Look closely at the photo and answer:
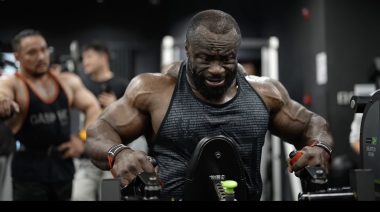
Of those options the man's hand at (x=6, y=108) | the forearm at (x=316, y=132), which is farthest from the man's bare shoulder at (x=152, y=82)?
the man's hand at (x=6, y=108)

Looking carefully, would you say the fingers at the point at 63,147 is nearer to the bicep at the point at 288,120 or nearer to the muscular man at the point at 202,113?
the muscular man at the point at 202,113

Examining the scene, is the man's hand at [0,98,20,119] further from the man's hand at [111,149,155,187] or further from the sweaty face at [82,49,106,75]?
the sweaty face at [82,49,106,75]

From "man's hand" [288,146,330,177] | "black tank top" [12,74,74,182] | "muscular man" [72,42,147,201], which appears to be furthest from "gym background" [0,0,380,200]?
"man's hand" [288,146,330,177]

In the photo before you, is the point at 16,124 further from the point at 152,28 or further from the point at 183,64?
the point at 152,28

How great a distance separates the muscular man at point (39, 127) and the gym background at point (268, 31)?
3.05 meters

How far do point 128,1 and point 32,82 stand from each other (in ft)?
19.5

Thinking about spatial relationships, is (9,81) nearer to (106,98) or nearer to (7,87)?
(7,87)

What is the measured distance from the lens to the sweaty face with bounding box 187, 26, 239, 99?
90.0 inches

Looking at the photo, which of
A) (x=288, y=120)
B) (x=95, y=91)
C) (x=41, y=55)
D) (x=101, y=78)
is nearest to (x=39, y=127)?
(x=41, y=55)

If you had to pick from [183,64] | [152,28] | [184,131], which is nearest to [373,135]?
[184,131]

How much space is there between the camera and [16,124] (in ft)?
13.1

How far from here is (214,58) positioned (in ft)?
7.52

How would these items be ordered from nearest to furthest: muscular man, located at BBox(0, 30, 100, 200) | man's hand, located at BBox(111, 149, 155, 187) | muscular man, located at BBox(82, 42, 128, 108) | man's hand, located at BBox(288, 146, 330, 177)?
man's hand, located at BBox(111, 149, 155, 187) < man's hand, located at BBox(288, 146, 330, 177) < muscular man, located at BBox(0, 30, 100, 200) < muscular man, located at BBox(82, 42, 128, 108)

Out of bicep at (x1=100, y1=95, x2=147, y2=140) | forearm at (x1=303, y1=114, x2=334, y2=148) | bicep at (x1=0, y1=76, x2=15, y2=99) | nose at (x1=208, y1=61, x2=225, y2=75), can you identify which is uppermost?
nose at (x1=208, y1=61, x2=225, y2=75)
